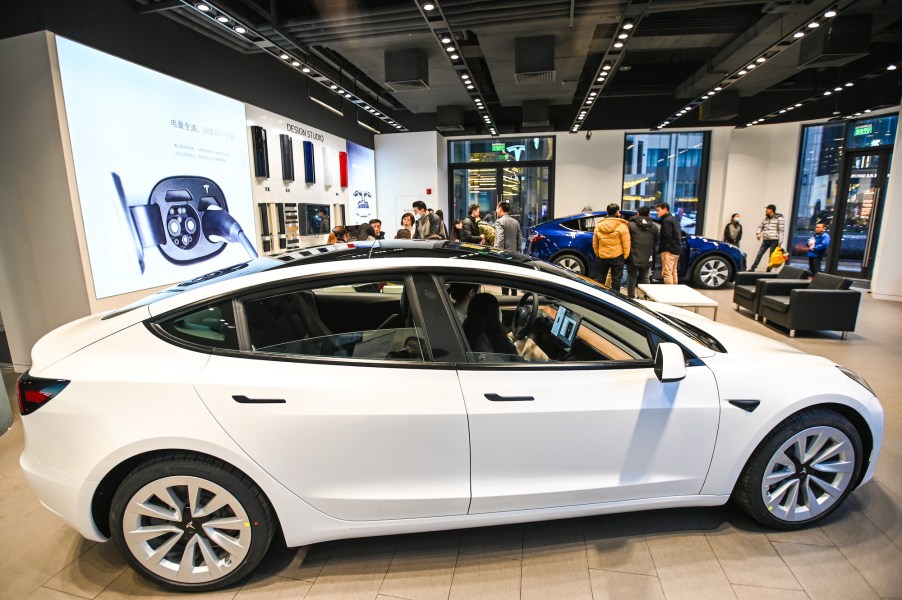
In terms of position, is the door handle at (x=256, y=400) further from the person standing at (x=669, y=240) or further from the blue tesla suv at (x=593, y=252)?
the blue tesla suv at (x=593, y=252)

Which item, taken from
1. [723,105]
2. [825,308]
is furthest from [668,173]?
[825,308]

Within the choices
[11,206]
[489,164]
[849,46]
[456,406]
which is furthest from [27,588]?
[489,164]

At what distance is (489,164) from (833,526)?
1195 centimetres

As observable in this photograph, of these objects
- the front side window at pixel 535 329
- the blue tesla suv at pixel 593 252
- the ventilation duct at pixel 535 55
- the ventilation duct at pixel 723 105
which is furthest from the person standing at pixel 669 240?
the front side window at pixel 535 329

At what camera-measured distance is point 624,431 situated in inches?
73.2

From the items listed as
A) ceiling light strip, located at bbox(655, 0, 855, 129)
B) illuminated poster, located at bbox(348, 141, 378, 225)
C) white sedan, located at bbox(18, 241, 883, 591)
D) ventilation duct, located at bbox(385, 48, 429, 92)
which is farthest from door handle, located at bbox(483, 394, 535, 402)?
illuminated poster, located at bbox(348, 141, 378, 225)

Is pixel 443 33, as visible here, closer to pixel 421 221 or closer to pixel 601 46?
pixel 421 221

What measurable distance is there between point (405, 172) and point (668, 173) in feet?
22.7

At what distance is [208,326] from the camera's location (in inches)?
71.5

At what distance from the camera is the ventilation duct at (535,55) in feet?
21.6

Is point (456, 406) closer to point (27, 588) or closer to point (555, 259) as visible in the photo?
point (27, 588)

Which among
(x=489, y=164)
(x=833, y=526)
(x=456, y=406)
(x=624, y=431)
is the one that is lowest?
(x=833, y=526)

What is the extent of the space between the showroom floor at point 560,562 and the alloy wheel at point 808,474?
135 mm

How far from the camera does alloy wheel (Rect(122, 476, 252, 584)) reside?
5.74 feet
